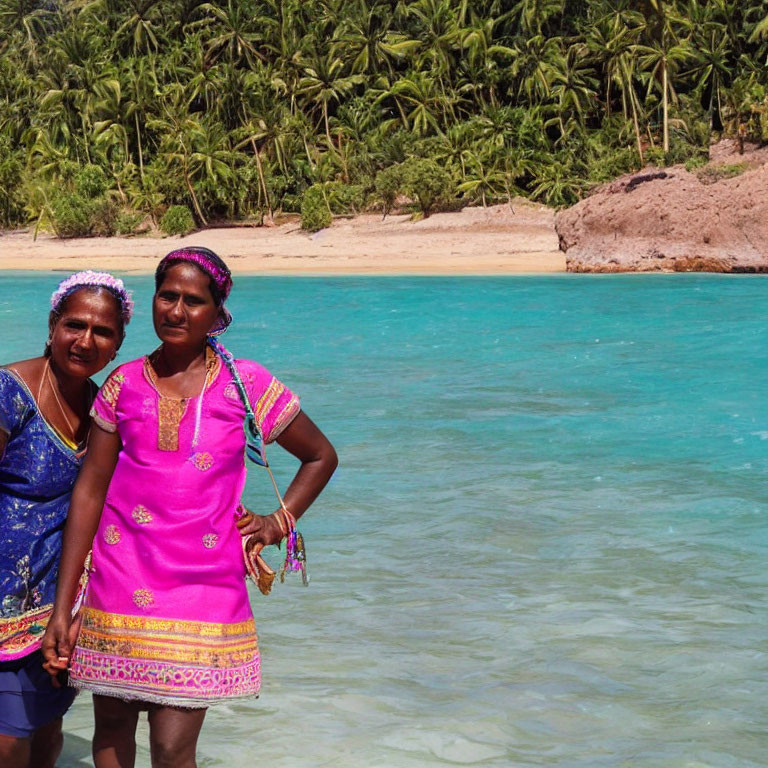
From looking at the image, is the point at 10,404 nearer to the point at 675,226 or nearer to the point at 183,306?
the point at 183,306

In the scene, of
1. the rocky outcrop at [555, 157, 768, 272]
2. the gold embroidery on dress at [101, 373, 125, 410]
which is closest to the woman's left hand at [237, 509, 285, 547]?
the gold embroidery on dress at [101, 373, 125, 410]

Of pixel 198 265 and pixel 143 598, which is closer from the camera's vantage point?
pixel 143 598

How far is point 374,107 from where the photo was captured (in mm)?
38500

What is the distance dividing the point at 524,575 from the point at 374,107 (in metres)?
34.2

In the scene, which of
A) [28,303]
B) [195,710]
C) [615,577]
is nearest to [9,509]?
[195,710]

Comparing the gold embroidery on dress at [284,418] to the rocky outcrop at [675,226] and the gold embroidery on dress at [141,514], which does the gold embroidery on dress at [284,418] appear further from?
the rocky outcrop at [675,226]

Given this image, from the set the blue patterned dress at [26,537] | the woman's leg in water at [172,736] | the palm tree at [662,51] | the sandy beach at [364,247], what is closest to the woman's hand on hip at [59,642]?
the blue patterned dress at [26,537]

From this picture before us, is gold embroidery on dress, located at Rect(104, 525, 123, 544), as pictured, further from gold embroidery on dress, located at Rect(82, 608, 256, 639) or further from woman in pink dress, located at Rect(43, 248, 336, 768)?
gold embroidery on dress, located at Rect(82, 608, 256, 639)

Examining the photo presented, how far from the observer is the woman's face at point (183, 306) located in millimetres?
2514

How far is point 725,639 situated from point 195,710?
286 centimetres

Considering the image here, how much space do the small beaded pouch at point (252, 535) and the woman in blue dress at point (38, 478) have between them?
0.28 metres

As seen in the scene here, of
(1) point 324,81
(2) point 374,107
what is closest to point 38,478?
(2) point 374,107

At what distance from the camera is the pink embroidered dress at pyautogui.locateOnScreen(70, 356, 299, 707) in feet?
7.95

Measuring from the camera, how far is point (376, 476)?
7.87m
